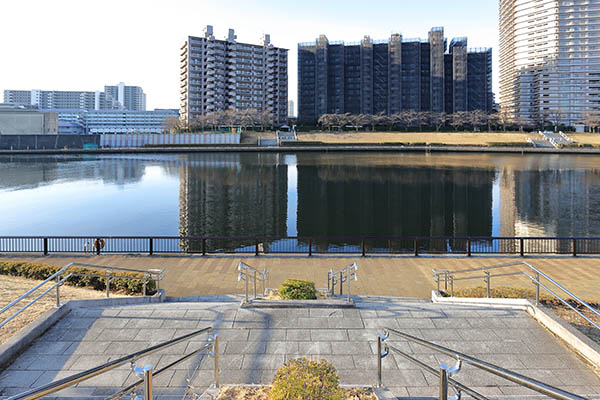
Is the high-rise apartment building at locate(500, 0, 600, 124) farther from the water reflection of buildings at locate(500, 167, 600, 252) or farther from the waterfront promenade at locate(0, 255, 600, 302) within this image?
the waterfront promenade at locate(0, 255, 600, 302)

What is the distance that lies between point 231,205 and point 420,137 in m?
91.7

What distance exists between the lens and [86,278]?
13133 mm

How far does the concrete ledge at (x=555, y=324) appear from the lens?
23.3ft

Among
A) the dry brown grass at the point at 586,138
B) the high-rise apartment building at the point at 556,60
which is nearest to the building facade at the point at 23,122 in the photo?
the high-rise apartment building at the point at 556,60

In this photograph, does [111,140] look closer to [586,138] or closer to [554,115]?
[586,138]

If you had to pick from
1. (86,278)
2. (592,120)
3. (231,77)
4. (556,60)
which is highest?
(556,60)

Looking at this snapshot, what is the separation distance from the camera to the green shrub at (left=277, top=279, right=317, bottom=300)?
33.9 ft

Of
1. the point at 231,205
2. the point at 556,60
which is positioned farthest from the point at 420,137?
the point at 231,205

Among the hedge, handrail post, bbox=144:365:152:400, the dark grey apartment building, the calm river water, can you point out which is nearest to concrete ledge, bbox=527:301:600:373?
handrail post, bbox=144:365:152:400

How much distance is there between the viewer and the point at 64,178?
66.1m

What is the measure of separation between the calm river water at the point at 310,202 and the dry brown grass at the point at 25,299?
55.6 feet

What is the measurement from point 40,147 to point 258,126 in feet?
209

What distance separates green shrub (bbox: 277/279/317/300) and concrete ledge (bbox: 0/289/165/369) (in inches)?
157

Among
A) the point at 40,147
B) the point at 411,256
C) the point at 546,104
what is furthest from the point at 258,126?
the point at 411,256
